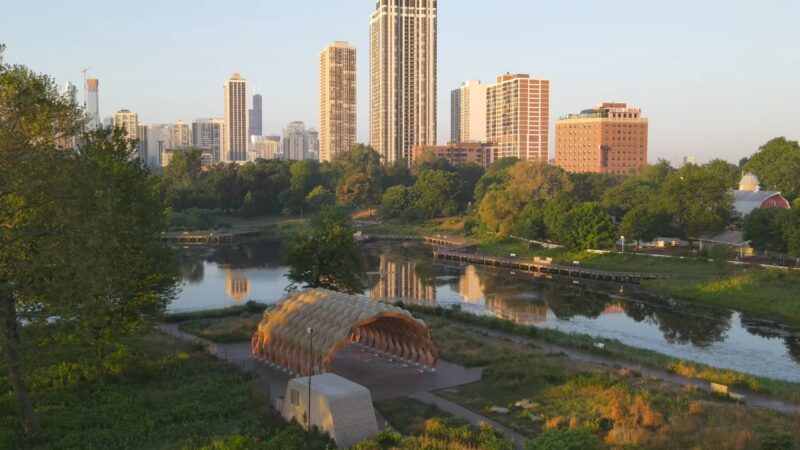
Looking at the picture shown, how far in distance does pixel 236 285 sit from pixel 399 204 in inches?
2177

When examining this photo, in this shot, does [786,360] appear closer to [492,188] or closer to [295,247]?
[295,247]

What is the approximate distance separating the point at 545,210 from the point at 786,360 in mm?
41508

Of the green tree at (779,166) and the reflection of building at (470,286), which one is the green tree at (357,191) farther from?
the green tree at (779,166)

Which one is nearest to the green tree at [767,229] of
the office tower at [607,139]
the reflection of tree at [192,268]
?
the reflection of tree at [192,268]

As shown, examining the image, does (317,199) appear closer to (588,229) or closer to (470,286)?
(588,229)

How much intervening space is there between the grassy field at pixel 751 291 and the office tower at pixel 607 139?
124 metres

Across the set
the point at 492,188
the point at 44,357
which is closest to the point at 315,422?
the point at 44,357

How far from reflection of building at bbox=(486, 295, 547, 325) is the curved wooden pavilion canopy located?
1691cm

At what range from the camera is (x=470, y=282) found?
64.8 m

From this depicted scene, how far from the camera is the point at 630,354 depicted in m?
33.9

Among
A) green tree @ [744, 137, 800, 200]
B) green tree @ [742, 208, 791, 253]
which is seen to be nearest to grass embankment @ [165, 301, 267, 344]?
green tree @ [742, 208, 791, 253]

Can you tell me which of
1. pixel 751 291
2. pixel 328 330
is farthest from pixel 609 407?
pixel 751 291

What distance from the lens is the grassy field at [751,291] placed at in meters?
47.9

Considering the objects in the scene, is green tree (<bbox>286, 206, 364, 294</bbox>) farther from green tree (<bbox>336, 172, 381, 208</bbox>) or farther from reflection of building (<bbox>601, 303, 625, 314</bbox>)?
green tree (<bbox>336, 172, 381, 208</bbox>)
